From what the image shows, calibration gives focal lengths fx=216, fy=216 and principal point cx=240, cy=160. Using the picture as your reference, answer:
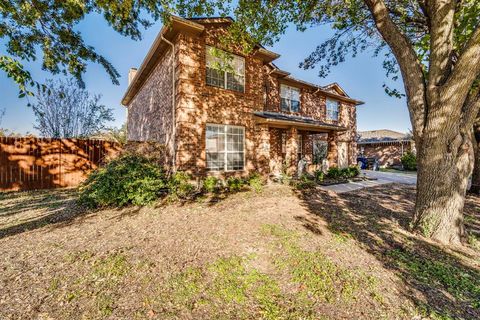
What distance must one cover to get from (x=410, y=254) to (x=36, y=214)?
9.77 metres

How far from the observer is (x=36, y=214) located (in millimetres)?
6484

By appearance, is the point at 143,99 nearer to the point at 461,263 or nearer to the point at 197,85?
the point at 197,85

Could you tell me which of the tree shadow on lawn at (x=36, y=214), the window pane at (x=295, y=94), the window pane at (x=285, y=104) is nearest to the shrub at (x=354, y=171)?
the window pane at (x=285, y=104)

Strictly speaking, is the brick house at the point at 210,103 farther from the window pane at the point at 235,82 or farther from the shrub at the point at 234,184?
the shrub at the point at 234,184

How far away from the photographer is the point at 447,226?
4922mm

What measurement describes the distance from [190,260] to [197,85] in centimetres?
723

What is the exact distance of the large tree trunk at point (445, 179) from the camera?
4828mm

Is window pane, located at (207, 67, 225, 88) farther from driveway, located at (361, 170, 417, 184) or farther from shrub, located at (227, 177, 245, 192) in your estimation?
driveway, located at (361, 170, 417, 184)

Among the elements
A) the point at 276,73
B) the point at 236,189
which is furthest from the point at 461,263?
the point at 276,73

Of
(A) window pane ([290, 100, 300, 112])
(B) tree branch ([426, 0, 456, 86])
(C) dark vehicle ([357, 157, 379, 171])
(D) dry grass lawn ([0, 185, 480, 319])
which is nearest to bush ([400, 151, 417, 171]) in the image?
(C) dark vehicle ([357, 157, 379, 171])

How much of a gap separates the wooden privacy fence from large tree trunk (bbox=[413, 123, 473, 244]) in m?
10.8

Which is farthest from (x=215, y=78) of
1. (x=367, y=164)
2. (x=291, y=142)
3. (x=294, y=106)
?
(x=367, y=164)

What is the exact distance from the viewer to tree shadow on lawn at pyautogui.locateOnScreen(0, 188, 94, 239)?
5457 mm

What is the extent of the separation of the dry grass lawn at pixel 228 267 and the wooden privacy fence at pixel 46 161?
18.4 feet
